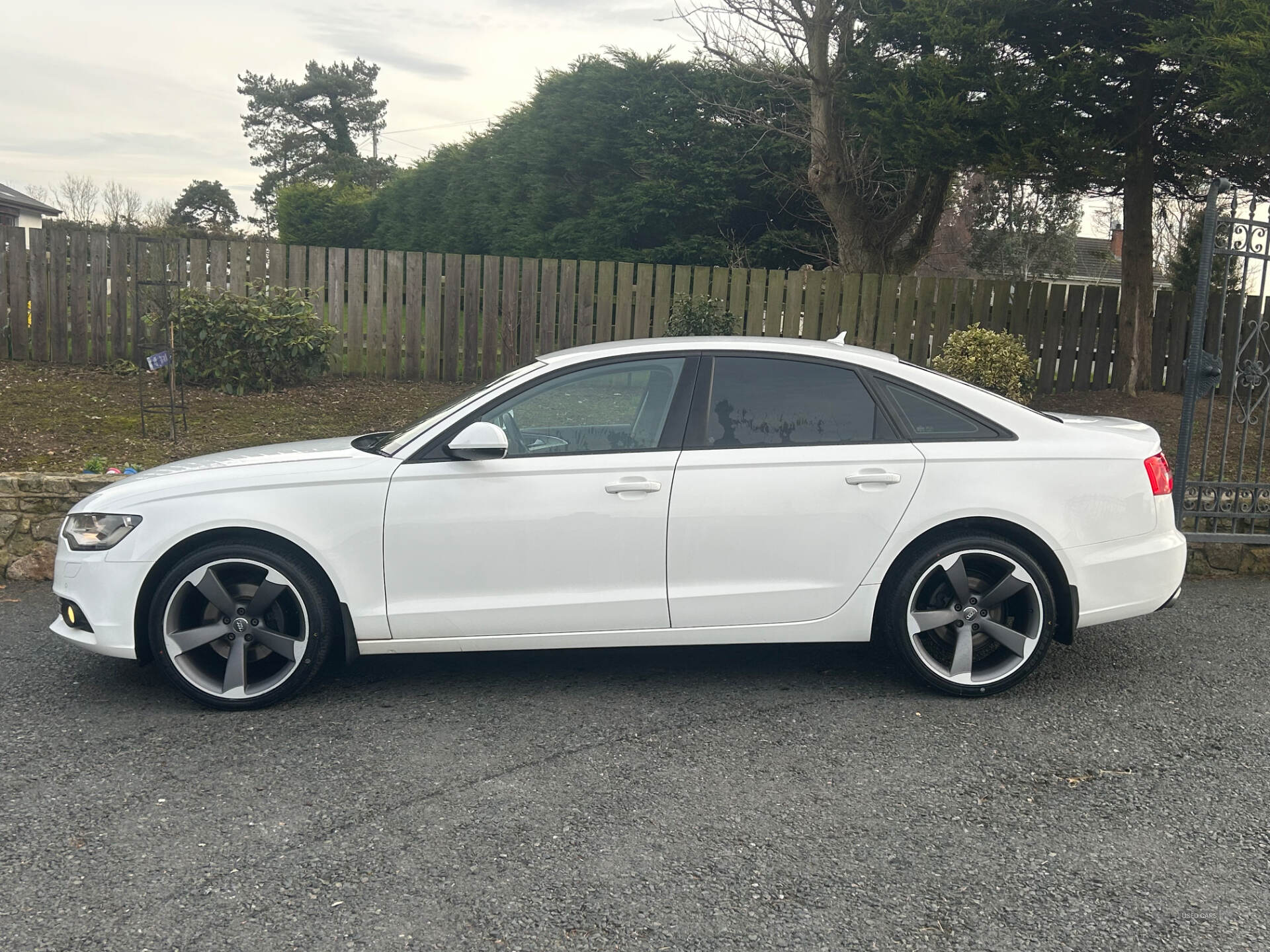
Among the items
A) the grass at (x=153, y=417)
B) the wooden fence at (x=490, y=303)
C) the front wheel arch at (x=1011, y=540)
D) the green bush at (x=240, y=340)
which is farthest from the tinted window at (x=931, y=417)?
the wooden fence at (x=490, y=303)

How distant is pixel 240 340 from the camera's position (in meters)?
11.0

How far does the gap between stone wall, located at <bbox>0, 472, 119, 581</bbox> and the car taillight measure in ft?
19.9

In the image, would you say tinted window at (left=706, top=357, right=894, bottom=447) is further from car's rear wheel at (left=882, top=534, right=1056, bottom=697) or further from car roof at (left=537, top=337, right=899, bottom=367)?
car's rear wheel at (left=882, top=534, right=1056, bottom=697)

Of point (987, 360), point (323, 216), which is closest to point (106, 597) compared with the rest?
point (987, 360)

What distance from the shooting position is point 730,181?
17.8 m

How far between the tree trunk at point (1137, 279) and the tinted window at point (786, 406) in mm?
8802

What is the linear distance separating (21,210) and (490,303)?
36.1m

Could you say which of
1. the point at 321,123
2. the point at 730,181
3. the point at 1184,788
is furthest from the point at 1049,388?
the point at 321,123

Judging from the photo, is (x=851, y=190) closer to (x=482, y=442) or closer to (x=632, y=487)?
(x=632, y=487)

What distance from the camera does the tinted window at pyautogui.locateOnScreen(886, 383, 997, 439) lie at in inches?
185

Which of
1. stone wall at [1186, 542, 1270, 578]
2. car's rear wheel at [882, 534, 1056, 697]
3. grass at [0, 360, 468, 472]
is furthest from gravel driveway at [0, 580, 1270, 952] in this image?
grass at [0, 360, 468, 472]

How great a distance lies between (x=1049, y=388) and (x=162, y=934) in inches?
495

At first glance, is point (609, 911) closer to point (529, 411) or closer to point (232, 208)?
point (529, 411)

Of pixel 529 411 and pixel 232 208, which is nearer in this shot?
pixel 529 411
